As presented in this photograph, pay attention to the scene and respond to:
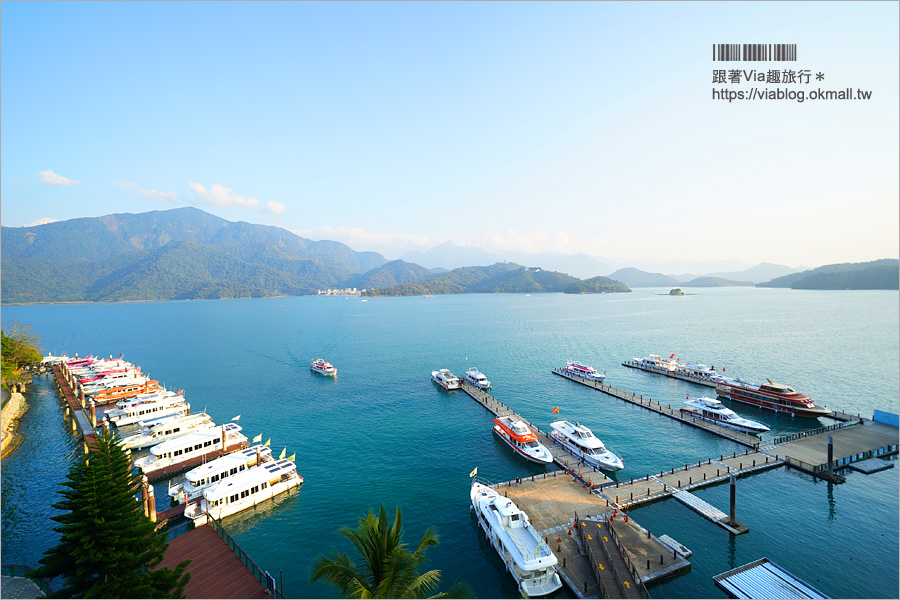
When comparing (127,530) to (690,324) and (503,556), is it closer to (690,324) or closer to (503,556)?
(503,556)

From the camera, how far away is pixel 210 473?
3378 centimetres

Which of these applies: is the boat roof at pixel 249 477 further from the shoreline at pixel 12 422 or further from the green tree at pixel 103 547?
the shoreline at pixel 12 422

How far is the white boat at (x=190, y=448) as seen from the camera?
38.6 meters

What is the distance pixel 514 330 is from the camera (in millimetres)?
136750

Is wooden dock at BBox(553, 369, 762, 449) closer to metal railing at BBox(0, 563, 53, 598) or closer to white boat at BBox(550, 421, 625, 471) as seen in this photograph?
white boat at BBox(550, 421, 625, 471)

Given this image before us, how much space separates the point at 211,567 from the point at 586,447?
32624 millimetres

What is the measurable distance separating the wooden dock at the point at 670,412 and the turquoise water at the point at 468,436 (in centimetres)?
165

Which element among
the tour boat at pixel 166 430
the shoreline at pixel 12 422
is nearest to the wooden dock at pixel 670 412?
the tour boat at pixel 166 430

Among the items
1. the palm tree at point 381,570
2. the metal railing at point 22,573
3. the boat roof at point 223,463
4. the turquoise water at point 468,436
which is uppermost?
the palm tree at point 381,570

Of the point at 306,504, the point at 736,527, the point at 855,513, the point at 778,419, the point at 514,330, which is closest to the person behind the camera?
the point at 736,527

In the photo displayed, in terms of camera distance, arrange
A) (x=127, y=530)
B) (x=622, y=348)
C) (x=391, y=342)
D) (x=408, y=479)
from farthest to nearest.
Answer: (x=391, y=342) → (x=622, y=348) → (x=408, y=479) → (x=127, y=530)

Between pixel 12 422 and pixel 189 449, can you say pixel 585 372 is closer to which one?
pixel 189 449

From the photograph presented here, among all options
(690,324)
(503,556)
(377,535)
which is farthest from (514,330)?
(377,535)

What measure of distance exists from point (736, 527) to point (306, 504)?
113 ft
